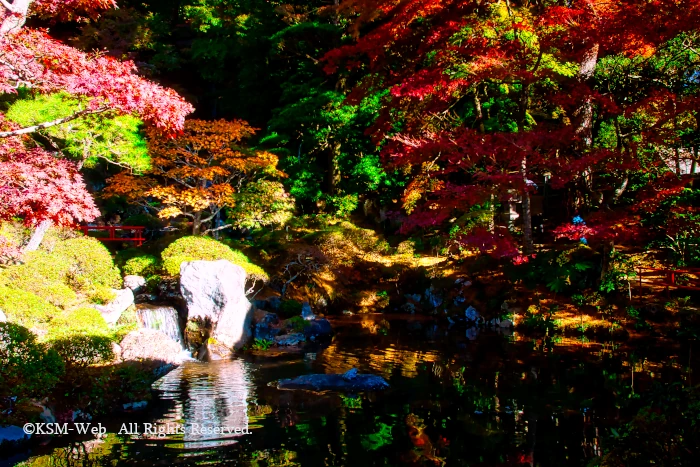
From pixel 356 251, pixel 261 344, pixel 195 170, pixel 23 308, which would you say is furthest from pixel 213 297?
pixel 356 251

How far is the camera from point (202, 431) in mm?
6102

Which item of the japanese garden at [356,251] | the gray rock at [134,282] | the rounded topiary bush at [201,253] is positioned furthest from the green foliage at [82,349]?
the rounded topiary bush at [201,253]

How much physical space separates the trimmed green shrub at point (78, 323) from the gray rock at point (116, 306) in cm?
130

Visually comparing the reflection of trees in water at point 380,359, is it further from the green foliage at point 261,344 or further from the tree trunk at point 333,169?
the tree trunk at point 333,169

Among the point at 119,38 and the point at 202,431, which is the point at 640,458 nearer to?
the point at 202,431

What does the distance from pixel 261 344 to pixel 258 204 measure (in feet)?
15.2

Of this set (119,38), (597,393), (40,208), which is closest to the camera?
(40,208)

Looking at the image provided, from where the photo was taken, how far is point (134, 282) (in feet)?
39.9

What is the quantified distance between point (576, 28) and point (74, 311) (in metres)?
11.7

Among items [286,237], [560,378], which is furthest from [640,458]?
[286,237]

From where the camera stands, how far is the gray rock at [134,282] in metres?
12.1

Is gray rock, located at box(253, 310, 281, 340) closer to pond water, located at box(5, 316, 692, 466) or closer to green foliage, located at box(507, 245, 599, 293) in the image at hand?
pond water, located at box(5, 316, 692, 466)

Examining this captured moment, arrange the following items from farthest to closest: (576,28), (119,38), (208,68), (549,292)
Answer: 1. (208,68)
2. (119,38)
3. (549,292)
4. (576,28)

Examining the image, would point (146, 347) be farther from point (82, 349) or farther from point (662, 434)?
point (662, 434)
